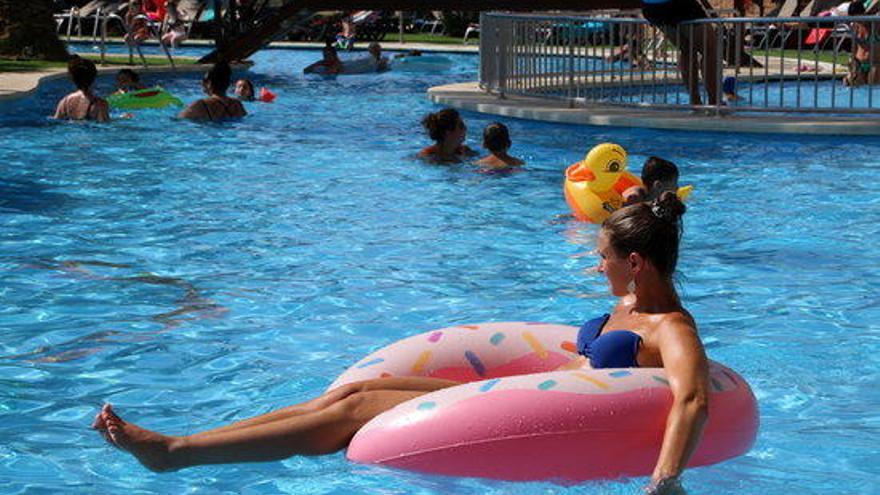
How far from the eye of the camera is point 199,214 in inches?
398

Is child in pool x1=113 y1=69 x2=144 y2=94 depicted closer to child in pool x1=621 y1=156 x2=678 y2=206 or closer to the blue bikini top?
child in pool x1=621 y1=156 x2=678 y2=206

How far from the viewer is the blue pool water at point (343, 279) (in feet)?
17.3

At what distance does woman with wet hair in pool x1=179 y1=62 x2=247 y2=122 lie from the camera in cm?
1527

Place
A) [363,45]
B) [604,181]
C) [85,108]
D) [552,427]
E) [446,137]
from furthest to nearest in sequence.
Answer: [363,45] → [85,108] → [446,137] → [604,181] → [552,427]

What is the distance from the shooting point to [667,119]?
14.0 meters

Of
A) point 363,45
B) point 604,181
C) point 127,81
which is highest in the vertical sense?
point 127,81

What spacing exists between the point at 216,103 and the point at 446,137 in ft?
13.4

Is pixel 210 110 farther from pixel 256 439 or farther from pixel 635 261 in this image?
pixel 635 261

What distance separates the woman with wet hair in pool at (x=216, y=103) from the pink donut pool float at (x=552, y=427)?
11.0 meters

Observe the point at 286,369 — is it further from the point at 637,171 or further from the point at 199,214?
the point at 637,171

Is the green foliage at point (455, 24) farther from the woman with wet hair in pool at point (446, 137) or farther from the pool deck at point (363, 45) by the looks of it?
the woman with wet hair in pool at point (446, 137)

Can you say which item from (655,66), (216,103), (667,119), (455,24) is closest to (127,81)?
(216,103)

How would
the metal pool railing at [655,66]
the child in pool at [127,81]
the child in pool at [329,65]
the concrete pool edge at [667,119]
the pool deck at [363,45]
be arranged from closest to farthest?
the concrete pool edge at [667,119] → the metal pool railing at [655,66] → the child in pool at [127,81] → the child in pool at [329,65] → the pool deck at [363,45]

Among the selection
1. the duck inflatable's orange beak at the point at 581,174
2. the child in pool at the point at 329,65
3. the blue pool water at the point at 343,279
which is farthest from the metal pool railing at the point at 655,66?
the child in pool at the point at 329,65
